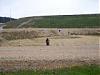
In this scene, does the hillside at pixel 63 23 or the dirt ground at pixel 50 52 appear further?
the hillside at pixel 63 23

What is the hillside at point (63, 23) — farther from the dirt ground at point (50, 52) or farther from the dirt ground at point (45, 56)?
the dirt ground at point (45, 56)

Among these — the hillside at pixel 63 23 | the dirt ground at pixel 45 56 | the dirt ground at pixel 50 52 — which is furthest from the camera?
the hillside at pixel 63 23

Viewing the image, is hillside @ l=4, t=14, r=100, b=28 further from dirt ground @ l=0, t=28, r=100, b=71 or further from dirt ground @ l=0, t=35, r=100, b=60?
dirt ground @ l=0, t=28, r=100, b=71

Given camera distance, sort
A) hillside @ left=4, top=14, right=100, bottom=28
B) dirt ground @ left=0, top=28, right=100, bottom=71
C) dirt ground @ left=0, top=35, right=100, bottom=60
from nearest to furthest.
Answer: dirt ground @ left=0, top=28, right=100, bottom=71 < dirt ground @ left=0, top=35, right=100, bottom=60 < hillside @ left=4, top=14, right=100, bottom=28

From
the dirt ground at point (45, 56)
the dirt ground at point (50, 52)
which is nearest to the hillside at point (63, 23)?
the dirt ground at point (50, 52)

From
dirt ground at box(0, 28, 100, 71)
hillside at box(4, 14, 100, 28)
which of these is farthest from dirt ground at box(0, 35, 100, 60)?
hillside at box(4, 14, 100, 28)

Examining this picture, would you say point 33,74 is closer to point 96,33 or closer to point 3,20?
point 96,33

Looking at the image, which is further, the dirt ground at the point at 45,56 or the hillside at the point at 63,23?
the hillside at the point at 63,23

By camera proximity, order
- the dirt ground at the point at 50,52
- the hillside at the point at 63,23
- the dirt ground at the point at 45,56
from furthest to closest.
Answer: the hillside at the point at 63,23, the dirt ground at the point at 50,52, the dirt ground at the point at 45,56

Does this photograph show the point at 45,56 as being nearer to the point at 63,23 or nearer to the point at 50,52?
the point at 50,52

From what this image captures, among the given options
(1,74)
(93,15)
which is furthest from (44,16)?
(1,74)

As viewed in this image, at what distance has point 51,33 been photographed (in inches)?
2820

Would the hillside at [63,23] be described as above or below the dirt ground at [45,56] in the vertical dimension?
below

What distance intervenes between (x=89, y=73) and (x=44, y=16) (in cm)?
12894
